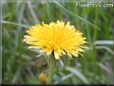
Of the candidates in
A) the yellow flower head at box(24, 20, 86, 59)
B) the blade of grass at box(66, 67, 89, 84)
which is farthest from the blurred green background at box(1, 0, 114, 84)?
the yellow flower head at box(24, 20, 86, 59)

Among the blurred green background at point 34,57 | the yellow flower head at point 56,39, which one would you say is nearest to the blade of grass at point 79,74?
the blurred green background at point 34,57

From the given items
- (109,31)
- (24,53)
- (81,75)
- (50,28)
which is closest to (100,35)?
(109,31)

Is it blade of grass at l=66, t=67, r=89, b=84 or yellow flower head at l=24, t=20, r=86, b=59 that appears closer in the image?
yellow flower head at l=24, t=20, r=86, b=59

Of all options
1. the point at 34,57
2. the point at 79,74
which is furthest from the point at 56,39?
the point at 34,57

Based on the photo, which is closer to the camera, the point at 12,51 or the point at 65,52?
the point at 65,52

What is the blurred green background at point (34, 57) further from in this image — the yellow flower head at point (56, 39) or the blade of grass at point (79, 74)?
the yellow flower head at point (56, 39)

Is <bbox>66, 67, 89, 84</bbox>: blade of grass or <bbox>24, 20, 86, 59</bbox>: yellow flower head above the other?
<bbox>24, 20, 86, 59</bbox>: yellow flower head

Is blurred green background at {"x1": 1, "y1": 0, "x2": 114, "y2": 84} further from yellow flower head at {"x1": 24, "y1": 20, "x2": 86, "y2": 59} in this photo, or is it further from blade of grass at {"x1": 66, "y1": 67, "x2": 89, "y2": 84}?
yellow flower head at {"x1": 24, "y1": 20, "x2": 86, "y2": 59}

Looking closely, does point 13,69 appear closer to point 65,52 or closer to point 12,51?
point 12,51
